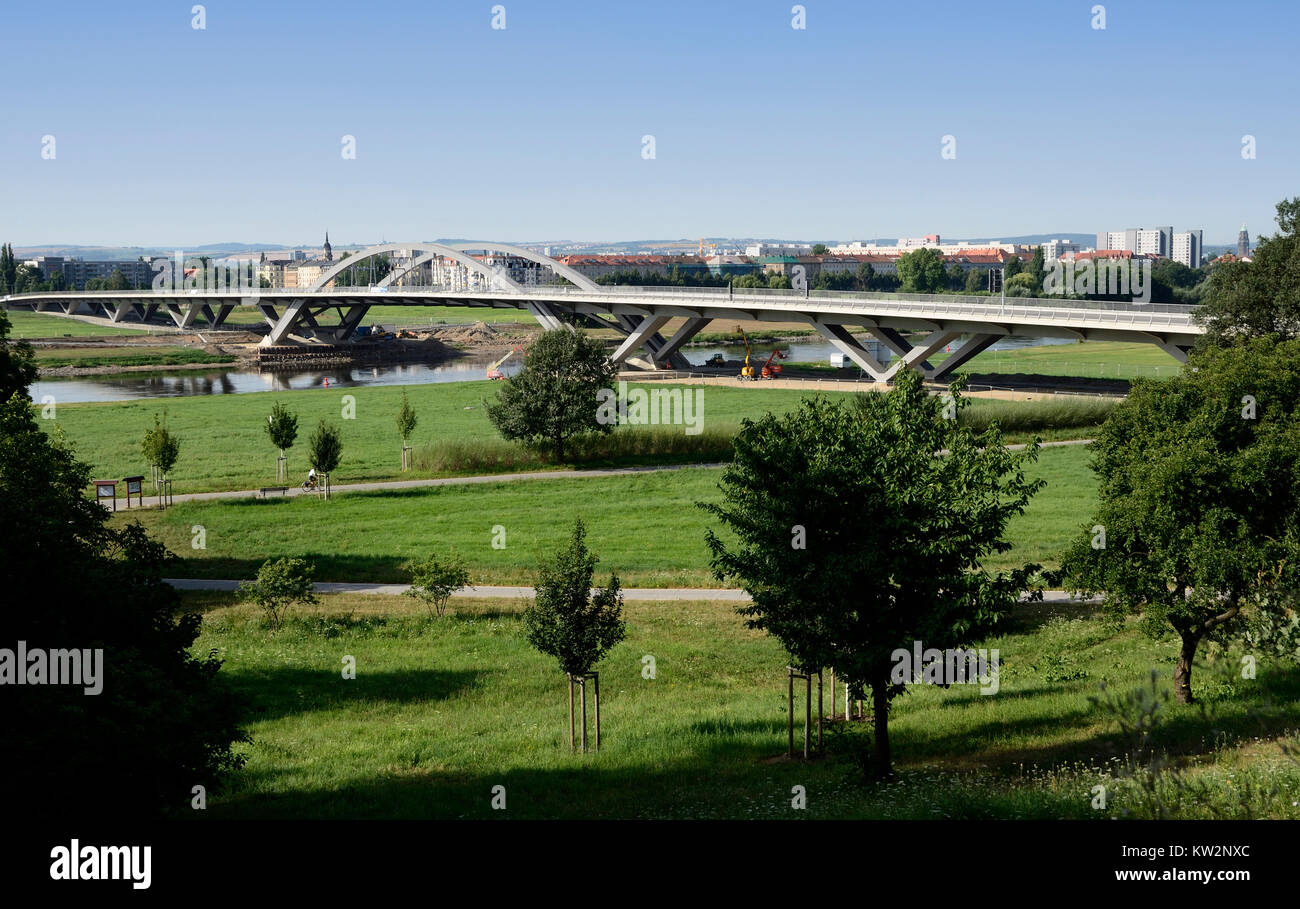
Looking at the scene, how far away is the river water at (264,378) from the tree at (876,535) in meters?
64.9

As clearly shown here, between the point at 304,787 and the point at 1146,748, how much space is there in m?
9.54

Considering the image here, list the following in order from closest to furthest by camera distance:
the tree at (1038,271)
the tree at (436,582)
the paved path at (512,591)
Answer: the tree at (436,582) → the paved path at (512,591) → the tree at (1038,271)

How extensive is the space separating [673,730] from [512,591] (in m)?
9.91

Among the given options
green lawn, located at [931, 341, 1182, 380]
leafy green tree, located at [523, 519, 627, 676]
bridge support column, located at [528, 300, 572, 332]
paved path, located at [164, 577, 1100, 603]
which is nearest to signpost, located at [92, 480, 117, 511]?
paved path, located at [164, 577, 1100, 603]

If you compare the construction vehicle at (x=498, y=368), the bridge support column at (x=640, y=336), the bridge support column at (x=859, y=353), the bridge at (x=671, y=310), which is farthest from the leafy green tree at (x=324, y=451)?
the bridge support column at (x=640, y=336)

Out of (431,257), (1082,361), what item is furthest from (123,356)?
(1082,361)

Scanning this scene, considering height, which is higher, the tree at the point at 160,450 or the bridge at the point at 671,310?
the bridge at the point at 671,310

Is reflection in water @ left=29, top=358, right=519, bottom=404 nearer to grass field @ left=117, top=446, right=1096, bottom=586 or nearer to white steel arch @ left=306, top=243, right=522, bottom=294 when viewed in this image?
white steel arch @ left=306, top=243, right=522, bottom=294

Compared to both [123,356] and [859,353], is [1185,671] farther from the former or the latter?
[123,356]

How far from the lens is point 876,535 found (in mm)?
12562

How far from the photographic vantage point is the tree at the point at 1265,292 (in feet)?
105

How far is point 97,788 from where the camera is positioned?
8.81 m

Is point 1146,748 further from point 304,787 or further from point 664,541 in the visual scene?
point 664,541

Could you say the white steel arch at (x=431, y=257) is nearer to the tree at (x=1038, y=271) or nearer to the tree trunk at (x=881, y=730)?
the tree at (x=1038, y=271)
